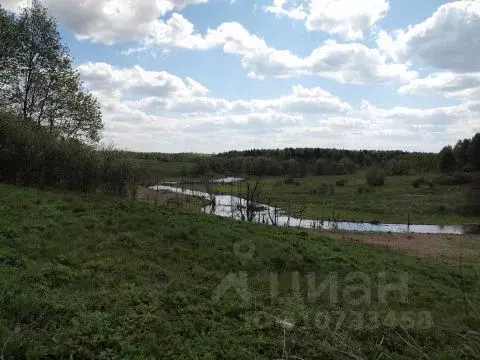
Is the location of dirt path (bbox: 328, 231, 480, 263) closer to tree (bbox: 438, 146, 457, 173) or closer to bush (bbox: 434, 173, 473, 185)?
bush (bbox: 434, 173, 473, 185)

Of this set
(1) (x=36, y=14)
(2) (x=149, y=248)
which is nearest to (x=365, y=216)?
(1) (x=36, y=14)

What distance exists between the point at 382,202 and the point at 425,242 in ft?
126

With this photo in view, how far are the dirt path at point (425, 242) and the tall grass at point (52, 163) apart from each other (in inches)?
641

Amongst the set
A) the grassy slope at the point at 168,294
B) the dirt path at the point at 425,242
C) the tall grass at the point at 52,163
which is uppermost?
the tall grass at the point at 52,163

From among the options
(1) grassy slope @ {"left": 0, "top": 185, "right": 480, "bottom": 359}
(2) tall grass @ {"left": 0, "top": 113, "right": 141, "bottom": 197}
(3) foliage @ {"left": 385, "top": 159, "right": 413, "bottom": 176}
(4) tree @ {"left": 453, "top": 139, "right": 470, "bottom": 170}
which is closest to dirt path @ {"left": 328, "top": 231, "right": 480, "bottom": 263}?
(1) grassy slope @ {"left": 0, "top": 185, "right": 480, "bottom": 359}

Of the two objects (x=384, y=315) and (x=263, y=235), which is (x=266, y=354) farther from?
(x=263, y=235)

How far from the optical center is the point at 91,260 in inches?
430

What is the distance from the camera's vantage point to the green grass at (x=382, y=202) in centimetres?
6212

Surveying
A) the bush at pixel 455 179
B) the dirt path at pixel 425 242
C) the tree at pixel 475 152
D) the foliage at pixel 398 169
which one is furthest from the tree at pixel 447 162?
the dirt path at pixel 425 242

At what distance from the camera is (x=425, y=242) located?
119 ft

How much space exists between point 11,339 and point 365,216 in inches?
2428

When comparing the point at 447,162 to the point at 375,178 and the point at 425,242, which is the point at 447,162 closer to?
the point at 375,178

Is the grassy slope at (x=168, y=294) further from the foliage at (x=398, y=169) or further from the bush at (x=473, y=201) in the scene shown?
→ the foliage at (x=398, y=169)

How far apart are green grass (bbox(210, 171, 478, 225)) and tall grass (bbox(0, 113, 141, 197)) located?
2672 cm
